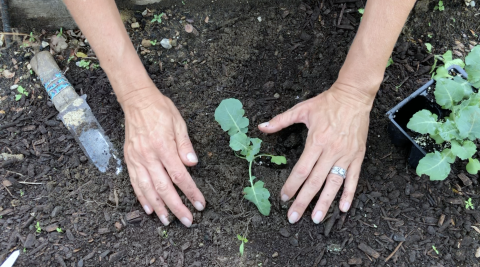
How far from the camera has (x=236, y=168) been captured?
2.01m

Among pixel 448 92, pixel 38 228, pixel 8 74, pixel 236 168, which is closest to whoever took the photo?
pixel 448 92

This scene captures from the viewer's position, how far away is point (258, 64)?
230 cm

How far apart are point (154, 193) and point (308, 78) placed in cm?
110

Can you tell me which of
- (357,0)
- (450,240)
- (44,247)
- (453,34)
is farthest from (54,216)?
(453,34)

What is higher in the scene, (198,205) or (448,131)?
(448,131)

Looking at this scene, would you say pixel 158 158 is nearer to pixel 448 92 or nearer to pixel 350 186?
pixel 350 186

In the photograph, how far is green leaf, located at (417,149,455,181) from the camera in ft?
5.55

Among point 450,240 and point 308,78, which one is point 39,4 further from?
point 450,240

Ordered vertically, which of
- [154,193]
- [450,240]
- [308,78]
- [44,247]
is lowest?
[450,240]

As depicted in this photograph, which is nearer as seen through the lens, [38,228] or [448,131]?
[448,131]

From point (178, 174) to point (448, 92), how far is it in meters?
1.34

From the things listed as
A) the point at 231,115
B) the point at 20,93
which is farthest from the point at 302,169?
the point at 20,93

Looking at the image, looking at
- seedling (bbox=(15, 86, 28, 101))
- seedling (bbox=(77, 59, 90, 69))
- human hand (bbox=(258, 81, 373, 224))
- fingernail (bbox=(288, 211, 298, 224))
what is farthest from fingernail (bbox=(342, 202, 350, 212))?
seedling (bbox=(15, 86, 28, 101))

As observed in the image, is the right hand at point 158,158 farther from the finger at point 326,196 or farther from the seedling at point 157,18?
the seedling at point 157,18
